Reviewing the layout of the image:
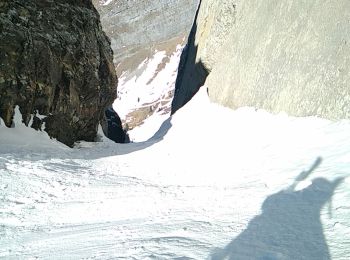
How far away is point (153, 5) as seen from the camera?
14700cm

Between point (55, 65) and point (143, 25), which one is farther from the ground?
point (55, 65)

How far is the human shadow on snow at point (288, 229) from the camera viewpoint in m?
4.83

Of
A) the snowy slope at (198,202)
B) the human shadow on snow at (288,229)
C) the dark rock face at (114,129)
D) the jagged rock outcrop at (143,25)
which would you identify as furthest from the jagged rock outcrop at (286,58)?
the jagged rock outcrop at (143,25)

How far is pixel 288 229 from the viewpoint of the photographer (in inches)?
218

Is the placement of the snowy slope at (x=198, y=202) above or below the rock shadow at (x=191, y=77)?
above

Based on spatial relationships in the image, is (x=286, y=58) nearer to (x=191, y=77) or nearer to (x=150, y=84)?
(x=191, y=77)

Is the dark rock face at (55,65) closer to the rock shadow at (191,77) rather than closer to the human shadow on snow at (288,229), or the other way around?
the rock shadow at (191,77)

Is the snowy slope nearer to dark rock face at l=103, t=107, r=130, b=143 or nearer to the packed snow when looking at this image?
dark rock face at l=103, t=107, r=130, b=143

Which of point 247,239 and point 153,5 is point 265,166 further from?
point 153,5

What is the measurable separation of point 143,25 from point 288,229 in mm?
149012

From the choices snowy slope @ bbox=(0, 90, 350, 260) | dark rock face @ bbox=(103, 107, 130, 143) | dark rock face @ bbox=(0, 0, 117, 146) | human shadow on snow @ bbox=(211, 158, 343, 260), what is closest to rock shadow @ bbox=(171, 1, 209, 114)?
dark rock face @ bbox=(103, 107, 130, 143)

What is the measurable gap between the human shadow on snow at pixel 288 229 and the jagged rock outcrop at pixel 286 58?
3636mm

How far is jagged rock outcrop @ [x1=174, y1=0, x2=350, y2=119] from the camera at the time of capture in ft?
34.6

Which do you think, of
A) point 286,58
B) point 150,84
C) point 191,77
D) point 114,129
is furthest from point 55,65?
point 150,84
